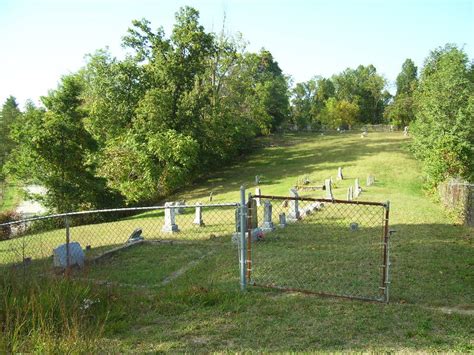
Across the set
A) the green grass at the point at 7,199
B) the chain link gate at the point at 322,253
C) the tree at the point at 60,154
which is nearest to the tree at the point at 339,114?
the green grass at the point at 7,199

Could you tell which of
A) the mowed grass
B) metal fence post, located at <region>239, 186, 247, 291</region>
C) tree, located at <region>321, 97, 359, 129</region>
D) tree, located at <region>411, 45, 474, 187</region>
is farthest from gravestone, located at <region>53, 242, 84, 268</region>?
tree, located at <region>321, 97, 359, 129</region>

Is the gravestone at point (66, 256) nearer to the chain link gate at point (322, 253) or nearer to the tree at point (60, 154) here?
the chain link gate at point (322, 253)

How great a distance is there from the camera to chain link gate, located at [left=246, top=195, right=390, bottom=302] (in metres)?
7.34

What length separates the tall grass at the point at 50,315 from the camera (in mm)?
4160

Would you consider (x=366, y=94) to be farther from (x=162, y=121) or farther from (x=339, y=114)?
(x=162, y=121)

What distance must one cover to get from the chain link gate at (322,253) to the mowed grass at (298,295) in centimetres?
4

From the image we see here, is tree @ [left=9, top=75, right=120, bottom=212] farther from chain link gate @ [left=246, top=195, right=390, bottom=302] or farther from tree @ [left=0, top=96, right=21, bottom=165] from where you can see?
tree @ [left=0, top=96, right=21, bottom=165]

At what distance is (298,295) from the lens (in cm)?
705

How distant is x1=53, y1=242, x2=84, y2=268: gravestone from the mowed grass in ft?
1.50

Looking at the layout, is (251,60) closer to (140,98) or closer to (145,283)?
(140,98)

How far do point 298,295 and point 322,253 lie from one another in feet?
11.0

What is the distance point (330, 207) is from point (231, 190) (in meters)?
13.6

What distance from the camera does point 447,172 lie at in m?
Result: 21.4

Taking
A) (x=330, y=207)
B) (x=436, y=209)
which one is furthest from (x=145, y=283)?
(x=436, y=209)
